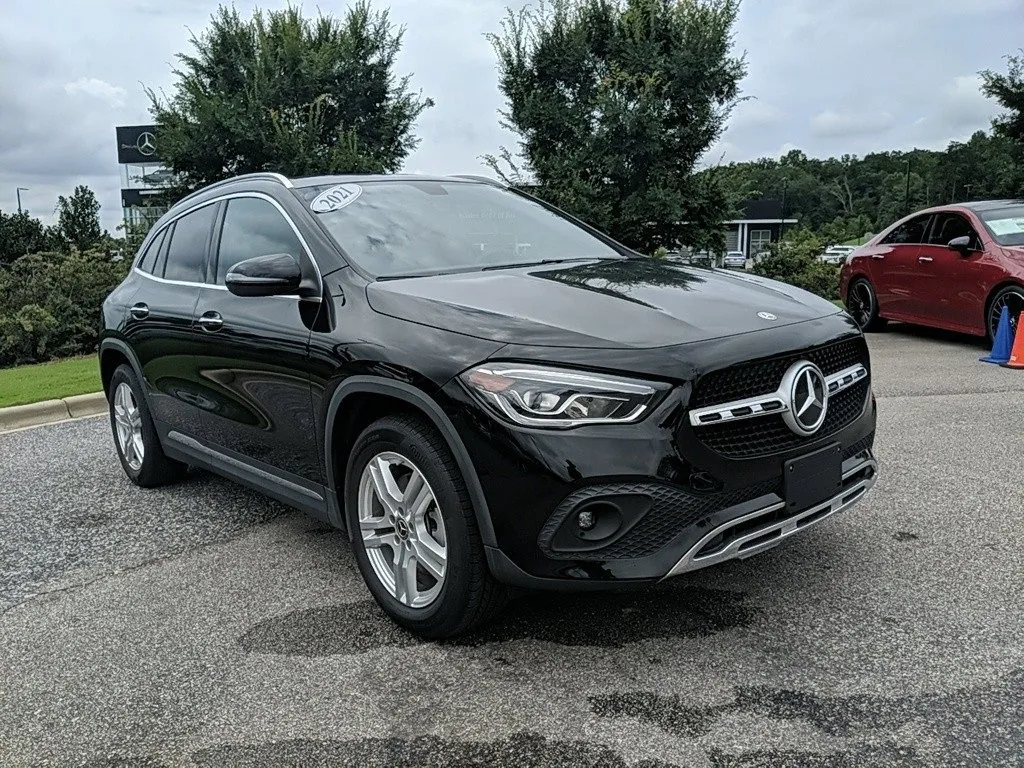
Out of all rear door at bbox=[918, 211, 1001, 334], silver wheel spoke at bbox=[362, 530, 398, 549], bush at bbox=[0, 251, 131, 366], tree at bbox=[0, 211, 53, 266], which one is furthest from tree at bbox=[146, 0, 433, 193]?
tree at bbox=[0, 211, 53, 266]

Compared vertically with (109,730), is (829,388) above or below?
above

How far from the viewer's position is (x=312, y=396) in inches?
145

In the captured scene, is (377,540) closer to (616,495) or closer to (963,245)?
(616,495)

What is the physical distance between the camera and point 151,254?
18.3ft

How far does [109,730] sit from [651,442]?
1.87 m

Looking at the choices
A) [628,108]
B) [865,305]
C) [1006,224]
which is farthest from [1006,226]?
[628,108]

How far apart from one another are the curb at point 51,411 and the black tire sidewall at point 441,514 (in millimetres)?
5465

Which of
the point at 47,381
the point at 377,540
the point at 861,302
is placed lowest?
the point at 47,381

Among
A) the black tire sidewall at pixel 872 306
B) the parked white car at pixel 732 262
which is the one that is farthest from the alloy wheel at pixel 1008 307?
the parked white car at pixel 732 262

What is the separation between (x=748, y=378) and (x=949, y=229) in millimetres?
8472

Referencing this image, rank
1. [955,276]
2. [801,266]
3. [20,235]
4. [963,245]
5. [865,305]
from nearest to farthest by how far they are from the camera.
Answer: [963,245] < [955,276] < [865,305] < [801,266] < [20,235]

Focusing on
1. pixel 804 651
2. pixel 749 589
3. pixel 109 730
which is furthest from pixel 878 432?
pixel 109 730

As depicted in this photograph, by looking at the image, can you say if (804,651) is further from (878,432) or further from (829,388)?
(878,432)

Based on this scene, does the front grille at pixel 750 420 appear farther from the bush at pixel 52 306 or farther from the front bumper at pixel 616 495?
the bush at pixel 52 306
